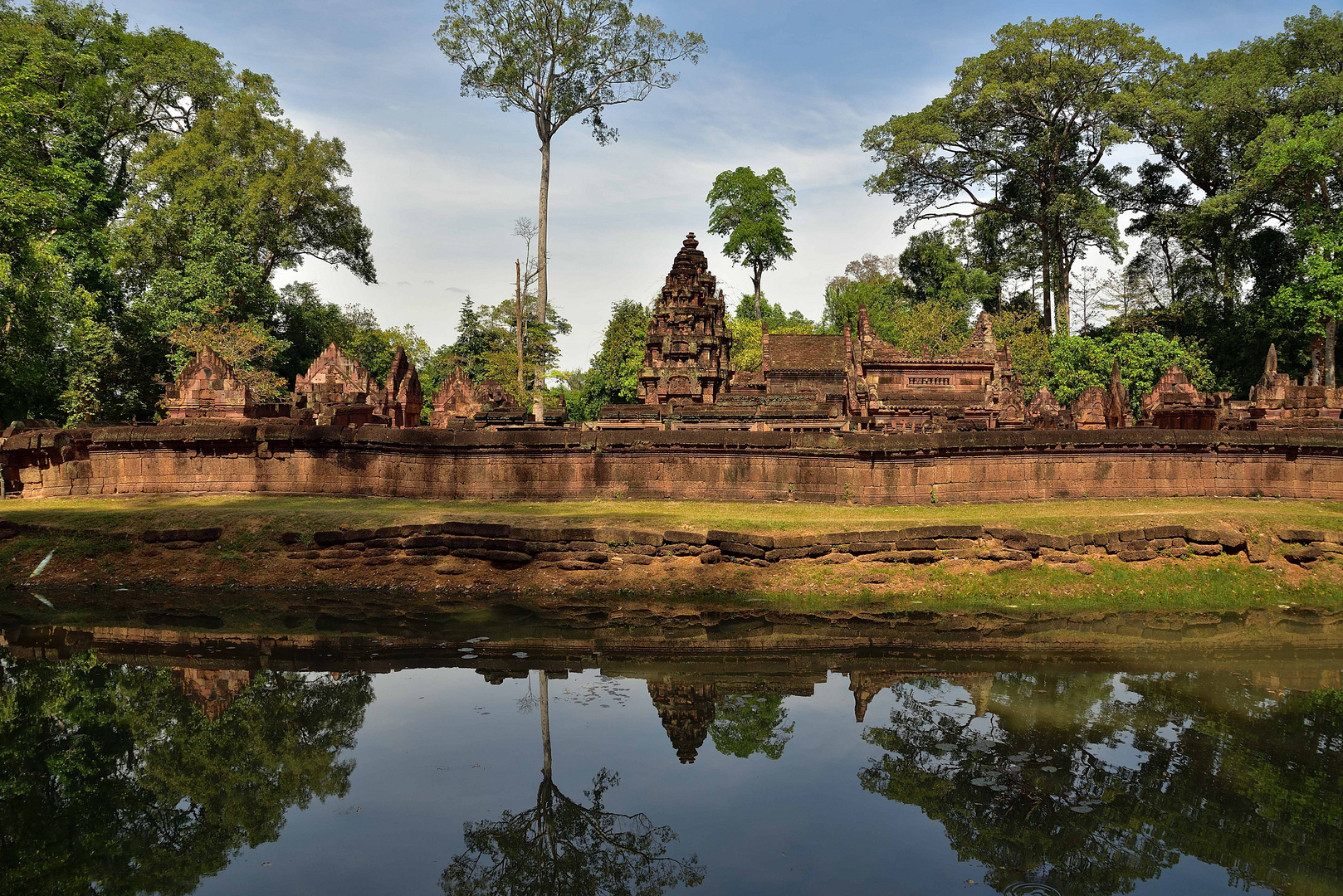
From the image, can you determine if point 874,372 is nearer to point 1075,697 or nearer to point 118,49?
point 1075,697

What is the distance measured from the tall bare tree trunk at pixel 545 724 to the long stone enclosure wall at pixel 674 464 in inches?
273

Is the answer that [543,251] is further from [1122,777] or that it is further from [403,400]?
[1122,777]

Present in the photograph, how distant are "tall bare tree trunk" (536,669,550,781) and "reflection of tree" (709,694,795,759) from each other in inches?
50.3

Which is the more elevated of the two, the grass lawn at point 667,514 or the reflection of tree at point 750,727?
the grass lawn at point 667,514

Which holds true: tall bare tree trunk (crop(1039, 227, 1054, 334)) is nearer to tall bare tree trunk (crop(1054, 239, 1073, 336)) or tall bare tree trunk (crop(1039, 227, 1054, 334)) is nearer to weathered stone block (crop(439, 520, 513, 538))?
tall bare tree trunk (crop(1054, 239, 1073, 336))

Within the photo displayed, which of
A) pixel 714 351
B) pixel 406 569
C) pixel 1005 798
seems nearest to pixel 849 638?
pixel 1005 798

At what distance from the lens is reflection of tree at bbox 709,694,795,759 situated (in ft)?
19.8

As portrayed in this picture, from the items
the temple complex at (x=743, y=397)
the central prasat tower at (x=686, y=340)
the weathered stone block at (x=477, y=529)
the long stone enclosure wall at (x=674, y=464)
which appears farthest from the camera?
the central prasat tower at (x=686, y=340)

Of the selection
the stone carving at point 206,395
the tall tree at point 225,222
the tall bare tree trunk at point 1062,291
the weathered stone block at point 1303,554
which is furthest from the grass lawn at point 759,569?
the tall bare tree trunk at point 1062,291

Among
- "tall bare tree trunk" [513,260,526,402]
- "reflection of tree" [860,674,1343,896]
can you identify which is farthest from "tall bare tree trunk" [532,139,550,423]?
"reflection of tree" [860,674,1343,896]

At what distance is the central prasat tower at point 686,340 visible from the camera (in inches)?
1066

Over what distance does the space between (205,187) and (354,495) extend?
28533mm

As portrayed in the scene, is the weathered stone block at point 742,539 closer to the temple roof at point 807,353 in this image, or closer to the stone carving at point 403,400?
the stone carving at point 403,400

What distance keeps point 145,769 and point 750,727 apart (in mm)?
4457
